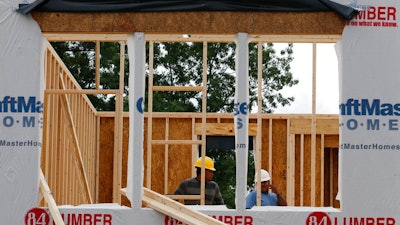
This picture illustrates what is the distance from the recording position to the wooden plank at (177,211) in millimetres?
10984

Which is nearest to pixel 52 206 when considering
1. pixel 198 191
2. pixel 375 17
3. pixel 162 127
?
pixel 198 191

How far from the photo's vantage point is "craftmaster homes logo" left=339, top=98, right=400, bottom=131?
11.5 metres

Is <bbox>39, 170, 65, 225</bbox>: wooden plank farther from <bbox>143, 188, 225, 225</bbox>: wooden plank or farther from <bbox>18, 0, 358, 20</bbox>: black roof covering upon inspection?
<bbox>18, 0, 358, 20</bbox>: black roof covering

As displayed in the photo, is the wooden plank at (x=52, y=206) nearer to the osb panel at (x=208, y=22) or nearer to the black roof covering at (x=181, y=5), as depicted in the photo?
the osb panel at (x=208, y=22)

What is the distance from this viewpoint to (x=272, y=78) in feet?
98.1

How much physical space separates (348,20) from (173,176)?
7.96 meters

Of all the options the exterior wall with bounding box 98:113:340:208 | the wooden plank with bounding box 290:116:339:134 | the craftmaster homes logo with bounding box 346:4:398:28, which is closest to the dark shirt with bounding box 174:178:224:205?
the craftmaster homes logo with bounding box 346:4:398:28

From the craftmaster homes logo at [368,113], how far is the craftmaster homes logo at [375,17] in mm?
902

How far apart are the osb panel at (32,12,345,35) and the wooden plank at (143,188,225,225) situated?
1.97 meters

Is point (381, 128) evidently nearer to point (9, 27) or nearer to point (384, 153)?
point (384, 153)

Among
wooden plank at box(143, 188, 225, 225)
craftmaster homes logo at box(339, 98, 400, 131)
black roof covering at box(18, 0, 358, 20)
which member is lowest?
wooden plank at box(143, 188, 225, 225)

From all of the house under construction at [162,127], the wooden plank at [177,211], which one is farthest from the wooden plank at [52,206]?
the wooden plank at [177,211]

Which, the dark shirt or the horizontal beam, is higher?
the horizontal beam

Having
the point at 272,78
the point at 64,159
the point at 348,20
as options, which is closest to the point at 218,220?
the point at 348,20
